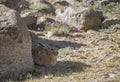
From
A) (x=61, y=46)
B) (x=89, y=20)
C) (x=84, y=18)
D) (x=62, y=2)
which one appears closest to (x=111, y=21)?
(x=89, y=20)

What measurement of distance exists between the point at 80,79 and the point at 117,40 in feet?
11.5

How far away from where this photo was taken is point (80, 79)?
6832 millimetres

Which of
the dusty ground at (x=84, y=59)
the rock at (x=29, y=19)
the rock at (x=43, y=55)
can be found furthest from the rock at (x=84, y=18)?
the rock at (x=43, y=55)

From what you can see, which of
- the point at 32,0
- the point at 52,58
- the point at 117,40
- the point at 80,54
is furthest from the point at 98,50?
the point at 32,0

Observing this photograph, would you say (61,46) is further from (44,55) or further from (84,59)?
(44,55)

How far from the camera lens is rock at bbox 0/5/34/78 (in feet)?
22.8

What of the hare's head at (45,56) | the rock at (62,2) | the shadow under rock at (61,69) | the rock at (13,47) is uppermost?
the rock at (13,47)

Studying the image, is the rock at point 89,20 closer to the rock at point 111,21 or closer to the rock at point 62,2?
the rock at point 111,21

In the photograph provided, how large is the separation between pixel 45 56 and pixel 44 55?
0.03 metres

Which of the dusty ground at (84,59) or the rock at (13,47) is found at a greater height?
the rock at (13,47)

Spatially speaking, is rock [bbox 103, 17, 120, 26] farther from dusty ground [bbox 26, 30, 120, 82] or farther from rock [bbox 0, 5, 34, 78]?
rock [bbox 0, 5, 34, 78]

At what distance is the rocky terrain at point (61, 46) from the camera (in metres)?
6.96

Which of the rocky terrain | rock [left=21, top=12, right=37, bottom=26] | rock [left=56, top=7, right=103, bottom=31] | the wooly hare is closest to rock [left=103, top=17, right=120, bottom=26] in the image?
the rocky terrain

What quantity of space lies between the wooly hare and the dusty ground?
0.39ft
